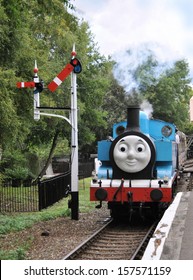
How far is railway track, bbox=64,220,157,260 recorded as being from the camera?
8.38m

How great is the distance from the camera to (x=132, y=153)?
1141 cm

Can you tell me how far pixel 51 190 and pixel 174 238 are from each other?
30.7ft

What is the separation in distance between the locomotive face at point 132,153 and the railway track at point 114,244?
154 centimetres

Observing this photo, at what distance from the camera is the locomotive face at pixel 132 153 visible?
11.4 m

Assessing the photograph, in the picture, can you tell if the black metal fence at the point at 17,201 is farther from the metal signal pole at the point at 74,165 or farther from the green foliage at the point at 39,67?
the metal signal pole at the point at 74,165

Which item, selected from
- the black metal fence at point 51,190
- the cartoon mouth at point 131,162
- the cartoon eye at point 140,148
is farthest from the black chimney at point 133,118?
the black metal fence at point 51,190

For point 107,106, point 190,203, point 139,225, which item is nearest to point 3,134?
point 139,225

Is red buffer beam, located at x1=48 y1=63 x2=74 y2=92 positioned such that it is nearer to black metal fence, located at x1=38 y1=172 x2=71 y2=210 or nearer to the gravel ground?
black metal fence, located at x1=38 y1=172 x2=71 y2=210

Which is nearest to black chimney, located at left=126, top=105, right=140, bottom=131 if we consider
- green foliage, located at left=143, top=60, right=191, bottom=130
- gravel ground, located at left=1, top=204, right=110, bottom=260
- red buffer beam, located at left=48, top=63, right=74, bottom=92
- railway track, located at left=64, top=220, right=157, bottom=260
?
red buffer beam, located at left=48, top=63, right=74, bottom=92

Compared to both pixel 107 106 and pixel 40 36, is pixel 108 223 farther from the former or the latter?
pixel 107 106

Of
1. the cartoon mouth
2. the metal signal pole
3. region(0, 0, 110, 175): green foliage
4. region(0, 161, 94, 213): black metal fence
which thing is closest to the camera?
region(0, 0, 110, 175): green foliage

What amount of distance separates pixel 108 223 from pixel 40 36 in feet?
42.3

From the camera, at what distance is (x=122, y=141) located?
37.8 ft

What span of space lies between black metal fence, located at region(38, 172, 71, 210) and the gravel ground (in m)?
1.82
